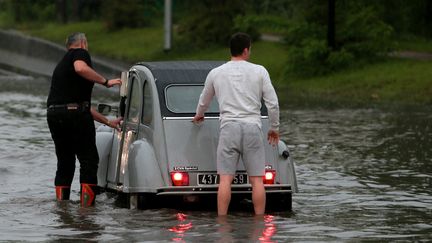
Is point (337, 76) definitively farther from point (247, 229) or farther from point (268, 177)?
point (247, 229)

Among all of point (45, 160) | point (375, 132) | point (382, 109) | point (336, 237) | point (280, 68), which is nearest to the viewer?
point (336, 237)

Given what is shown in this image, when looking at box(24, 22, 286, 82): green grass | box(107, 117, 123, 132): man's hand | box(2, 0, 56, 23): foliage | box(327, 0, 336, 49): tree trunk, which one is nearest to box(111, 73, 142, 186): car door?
box(107, 117, 123, 132): man's hand

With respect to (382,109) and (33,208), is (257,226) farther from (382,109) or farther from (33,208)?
(382,109)

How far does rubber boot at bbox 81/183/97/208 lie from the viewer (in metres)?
13.3

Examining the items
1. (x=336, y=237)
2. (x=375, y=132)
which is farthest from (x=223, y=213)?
(x=375, y=132)

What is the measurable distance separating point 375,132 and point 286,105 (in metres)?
7.24

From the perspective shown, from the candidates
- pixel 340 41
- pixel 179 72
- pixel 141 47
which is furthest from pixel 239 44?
pixel 141 47

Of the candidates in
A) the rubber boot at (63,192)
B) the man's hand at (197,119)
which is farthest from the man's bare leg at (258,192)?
the rubber boot at (63,192)

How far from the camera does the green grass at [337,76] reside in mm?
32156

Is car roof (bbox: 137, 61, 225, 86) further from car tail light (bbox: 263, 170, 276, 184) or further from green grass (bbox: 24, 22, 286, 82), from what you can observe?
green grass (bbox: 24, 22, 286, 82)

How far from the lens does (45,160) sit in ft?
60.8

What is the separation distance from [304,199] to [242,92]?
2.71 m

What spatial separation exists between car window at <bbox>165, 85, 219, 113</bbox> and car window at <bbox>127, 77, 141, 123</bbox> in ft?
1.72

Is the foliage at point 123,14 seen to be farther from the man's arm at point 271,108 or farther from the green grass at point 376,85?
the man's arm at point 271,108
